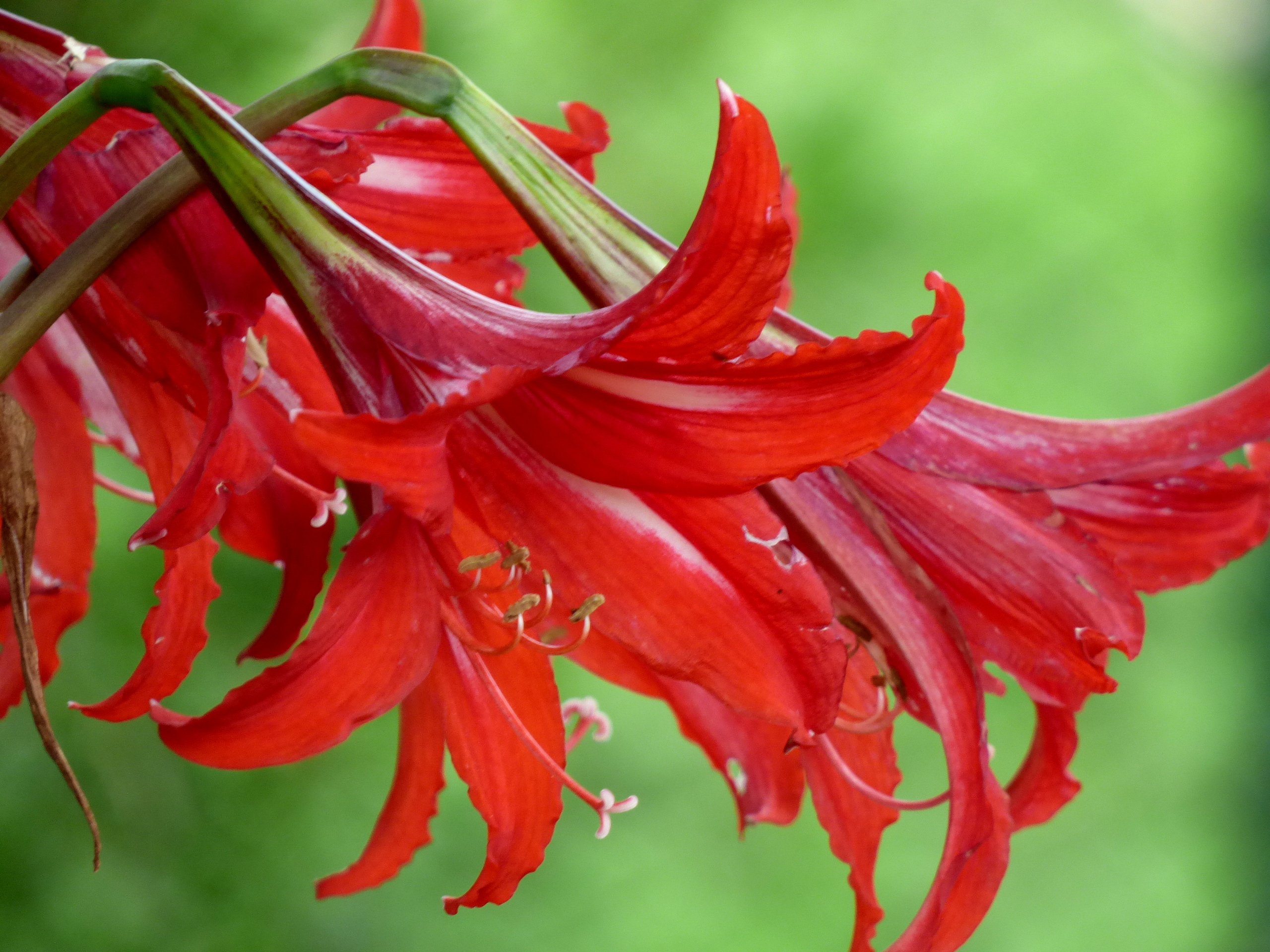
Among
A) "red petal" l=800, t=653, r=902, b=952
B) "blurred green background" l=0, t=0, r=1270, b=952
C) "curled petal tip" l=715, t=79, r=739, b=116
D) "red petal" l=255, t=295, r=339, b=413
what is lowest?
"blurred green background" l=0, t=0, r=1270, b=952

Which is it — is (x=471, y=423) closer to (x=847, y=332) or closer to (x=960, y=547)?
(x=960, y=547)

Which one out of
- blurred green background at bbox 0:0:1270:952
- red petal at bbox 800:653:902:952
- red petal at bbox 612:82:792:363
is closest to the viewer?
red petal at bbox 612:82:792:363

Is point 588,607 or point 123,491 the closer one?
point 588,607

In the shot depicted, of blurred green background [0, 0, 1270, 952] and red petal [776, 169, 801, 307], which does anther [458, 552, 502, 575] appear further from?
blurred green background [0, 0, 1270, 952]

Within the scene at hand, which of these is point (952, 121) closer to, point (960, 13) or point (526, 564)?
point (960, 13)

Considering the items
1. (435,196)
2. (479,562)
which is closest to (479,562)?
(479,562)

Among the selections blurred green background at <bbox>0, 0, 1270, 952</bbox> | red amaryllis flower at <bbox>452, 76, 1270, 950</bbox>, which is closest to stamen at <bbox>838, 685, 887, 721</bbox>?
red amaryllis flower at <bbox>452, 76, 1270, 950</bbox>
